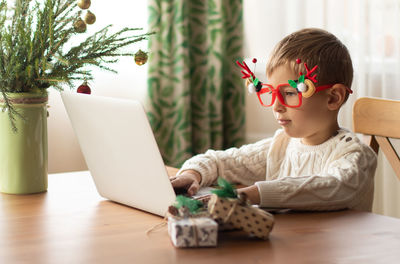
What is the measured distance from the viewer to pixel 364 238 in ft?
3.17

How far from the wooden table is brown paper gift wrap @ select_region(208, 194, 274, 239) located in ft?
0.07

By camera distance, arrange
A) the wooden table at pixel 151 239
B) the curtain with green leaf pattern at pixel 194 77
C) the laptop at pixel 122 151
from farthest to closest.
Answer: the curtain with green leaf pattern at pixel 194 77, the laptop at pixel 122 151, the wooden table at pixel 151 239

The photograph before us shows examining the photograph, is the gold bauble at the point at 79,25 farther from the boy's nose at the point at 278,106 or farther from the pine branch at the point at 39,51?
the boy's nose at the point at 278,106

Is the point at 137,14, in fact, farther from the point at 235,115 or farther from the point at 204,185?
the point at 204,185

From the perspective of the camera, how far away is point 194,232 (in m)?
0.90

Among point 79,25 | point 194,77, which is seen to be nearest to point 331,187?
point 79,25

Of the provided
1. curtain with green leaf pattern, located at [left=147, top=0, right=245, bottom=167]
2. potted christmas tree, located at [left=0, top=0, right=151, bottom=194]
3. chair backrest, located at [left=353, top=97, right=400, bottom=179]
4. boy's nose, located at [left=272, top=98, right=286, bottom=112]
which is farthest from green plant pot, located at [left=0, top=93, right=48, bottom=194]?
curtain with green leaf pattern, located at [left=147, top=0, right=245, bottom=167]

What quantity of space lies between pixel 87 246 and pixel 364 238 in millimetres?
438

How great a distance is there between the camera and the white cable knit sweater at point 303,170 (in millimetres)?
1141

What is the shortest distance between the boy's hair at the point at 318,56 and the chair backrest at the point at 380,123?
30cm

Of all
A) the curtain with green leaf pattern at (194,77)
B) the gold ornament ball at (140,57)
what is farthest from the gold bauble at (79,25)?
the curtain with green leaf pattern at (194,77)

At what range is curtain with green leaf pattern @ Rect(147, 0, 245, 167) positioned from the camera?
9.31ft

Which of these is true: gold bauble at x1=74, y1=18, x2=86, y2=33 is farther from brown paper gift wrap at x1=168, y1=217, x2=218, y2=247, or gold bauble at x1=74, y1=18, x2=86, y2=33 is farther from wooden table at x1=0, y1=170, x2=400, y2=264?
brown paper gift wrap at x1=168, y1=217, x2=218, y2=247

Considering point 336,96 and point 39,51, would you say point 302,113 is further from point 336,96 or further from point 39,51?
point 39,51
